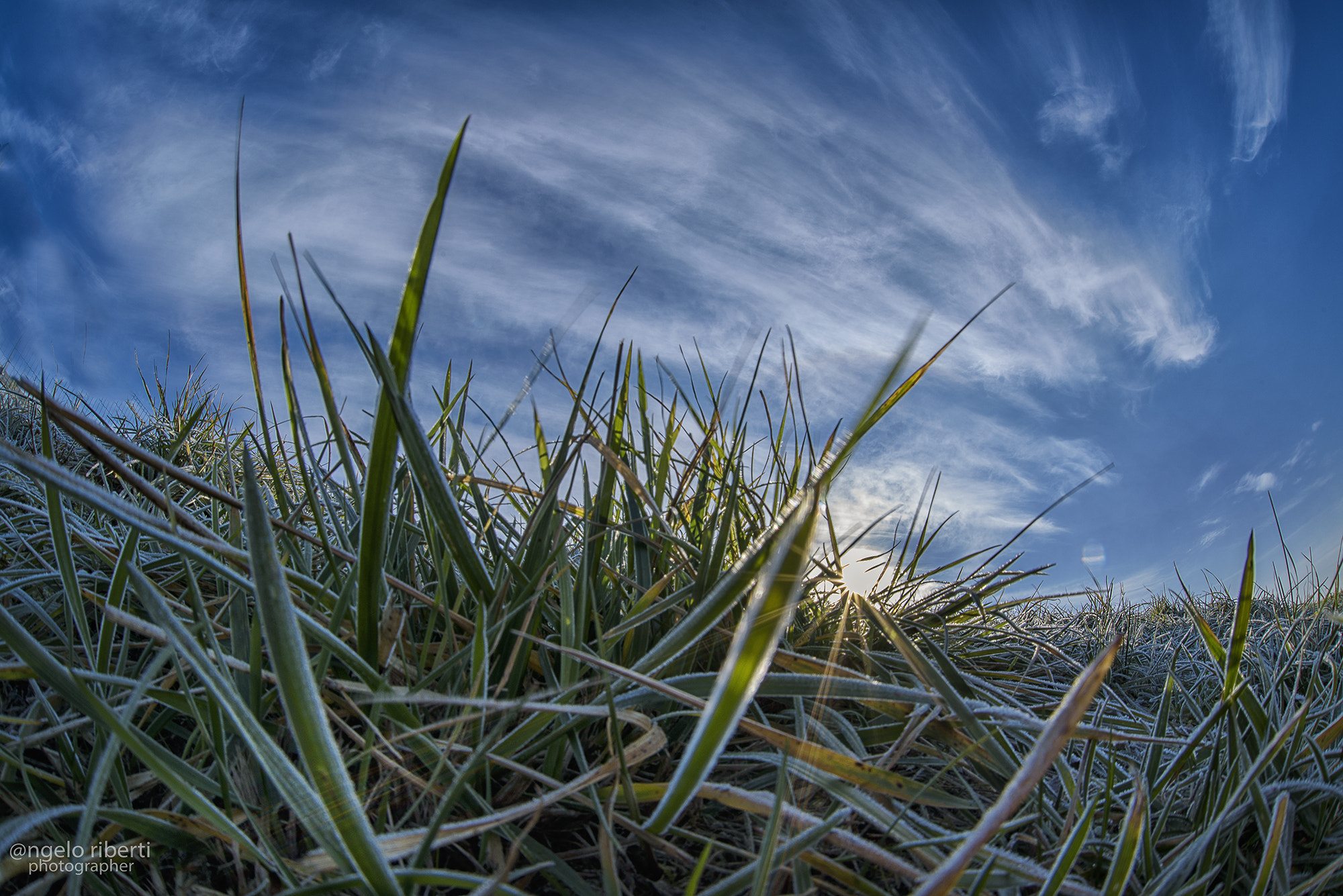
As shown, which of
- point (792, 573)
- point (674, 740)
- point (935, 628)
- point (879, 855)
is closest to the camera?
point (792, 573)

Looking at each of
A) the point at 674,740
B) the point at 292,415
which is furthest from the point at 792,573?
the point at 292,415

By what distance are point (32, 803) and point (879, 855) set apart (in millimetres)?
756

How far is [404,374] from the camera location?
517 millimetres

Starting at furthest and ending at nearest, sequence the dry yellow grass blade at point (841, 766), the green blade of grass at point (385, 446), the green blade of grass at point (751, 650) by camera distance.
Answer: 1. the dry yellow grass blade at point (841, 766)
2. the green blade of grass at point (385, 446)
3. the green blade of grass at point (751, 650)

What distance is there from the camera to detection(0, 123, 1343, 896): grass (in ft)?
1.46

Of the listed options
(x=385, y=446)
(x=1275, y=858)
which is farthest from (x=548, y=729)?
(x=1275, y=858)

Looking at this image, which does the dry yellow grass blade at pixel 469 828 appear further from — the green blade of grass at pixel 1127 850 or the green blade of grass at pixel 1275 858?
the green blade of grass at pixel 1275 858

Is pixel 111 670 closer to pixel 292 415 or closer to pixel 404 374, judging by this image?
pixel 292 415

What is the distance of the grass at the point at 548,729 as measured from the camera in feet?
1.46

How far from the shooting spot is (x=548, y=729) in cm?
65

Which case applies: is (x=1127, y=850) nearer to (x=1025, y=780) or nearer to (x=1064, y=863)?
(x=1064, y=863)

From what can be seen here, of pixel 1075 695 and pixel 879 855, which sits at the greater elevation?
pixel 1075 695

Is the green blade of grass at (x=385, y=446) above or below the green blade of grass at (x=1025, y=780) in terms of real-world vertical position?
above

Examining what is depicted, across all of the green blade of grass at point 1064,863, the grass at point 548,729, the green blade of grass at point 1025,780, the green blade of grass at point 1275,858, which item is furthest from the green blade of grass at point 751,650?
the green blade of grass at point 1275,858
